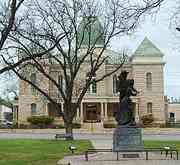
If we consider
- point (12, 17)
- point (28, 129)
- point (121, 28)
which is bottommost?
point (28, 129)

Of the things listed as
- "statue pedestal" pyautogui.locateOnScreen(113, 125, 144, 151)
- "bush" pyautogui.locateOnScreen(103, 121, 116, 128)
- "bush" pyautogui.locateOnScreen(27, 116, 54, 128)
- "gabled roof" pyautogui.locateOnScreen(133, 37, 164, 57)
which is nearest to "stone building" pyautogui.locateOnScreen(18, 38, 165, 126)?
"gabled roof" pyautogui.locateOnScreen(133, 37, 164, 57)

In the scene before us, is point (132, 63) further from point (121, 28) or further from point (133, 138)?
point (133, 138)

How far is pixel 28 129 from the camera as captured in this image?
63094 millimetres

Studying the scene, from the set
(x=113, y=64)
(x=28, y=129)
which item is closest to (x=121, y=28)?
(x=28, y=129)

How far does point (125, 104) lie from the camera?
72.0 ft

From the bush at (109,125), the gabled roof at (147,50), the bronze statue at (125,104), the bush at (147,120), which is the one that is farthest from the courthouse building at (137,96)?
the bronze statue at (125,104)

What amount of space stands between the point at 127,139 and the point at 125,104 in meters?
1.70

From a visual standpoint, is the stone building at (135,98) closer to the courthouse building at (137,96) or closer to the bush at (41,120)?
the courthouse building at (137,96)

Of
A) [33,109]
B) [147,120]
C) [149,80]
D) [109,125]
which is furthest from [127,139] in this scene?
[33,109]

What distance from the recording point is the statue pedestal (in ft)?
68.8

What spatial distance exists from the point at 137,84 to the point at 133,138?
54.3 m

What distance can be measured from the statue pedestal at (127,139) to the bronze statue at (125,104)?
0.50 m

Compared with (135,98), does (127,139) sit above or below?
below

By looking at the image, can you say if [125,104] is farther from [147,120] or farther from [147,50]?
[147,50]
